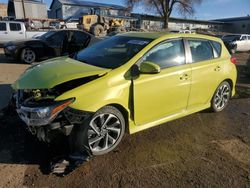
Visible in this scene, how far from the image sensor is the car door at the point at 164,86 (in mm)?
3836

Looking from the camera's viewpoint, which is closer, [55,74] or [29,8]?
[55,74]

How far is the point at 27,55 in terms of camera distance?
1127 centimetres

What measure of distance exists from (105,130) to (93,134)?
0.19 m

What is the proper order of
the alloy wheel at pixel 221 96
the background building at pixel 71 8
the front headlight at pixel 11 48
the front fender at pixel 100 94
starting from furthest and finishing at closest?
the background building at pixel 71 8, the front headlight at pixel 11 48, the alloy wheel at pixel 221 96, the front fender at pixel 100 94

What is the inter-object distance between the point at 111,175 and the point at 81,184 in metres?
0.39

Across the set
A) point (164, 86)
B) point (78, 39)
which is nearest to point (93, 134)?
point (164, 86)

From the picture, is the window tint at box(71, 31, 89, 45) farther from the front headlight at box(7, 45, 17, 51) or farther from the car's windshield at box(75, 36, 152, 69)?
the car's windshield at box(75, 36, 152, 69)

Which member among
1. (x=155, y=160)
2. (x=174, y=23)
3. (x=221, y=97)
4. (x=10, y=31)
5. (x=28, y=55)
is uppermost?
(x=174, y=23)

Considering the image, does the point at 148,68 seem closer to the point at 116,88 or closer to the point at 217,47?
the point at 116,88

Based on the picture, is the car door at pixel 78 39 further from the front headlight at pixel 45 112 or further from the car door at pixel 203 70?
the front headlight at pixel 45 112

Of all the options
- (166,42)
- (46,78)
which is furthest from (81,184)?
(166,42)

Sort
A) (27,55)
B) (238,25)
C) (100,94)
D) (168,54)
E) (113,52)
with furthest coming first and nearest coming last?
(238,25)
(27,55)
(113,52)
(168,54)
(100,94)

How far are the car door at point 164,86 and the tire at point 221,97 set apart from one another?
3.49 ft

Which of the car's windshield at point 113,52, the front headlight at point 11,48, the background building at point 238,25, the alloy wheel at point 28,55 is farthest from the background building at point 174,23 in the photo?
the car's windshield at point 113,52
